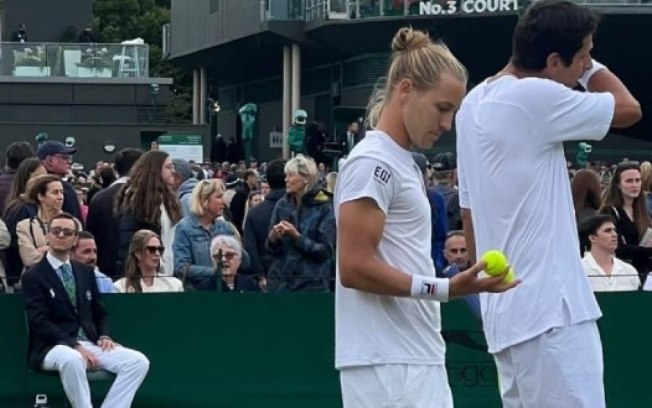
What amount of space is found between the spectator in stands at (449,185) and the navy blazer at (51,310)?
3.45 m

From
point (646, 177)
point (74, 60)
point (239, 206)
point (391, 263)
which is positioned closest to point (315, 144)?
point (239, 206)

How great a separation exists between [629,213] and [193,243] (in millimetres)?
3444

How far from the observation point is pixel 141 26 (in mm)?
82875

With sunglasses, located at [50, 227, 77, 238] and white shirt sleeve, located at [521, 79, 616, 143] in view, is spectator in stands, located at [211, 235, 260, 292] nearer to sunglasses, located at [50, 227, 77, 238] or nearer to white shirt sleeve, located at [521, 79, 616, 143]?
sunglasses, located at [50, 227, 77, 238]

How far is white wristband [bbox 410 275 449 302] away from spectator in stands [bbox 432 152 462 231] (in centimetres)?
759

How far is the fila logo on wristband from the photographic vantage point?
4.75m

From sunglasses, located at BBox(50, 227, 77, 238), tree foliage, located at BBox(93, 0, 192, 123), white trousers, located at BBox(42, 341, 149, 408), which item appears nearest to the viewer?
white trousers, located at BBox(42, 341, 149, 408)

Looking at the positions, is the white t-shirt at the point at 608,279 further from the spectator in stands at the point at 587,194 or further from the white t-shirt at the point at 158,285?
the white t-shirt at the point at 158,285

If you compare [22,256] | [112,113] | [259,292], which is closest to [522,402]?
[259,292]

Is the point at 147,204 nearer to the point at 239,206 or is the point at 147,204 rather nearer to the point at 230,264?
the point at 230,264

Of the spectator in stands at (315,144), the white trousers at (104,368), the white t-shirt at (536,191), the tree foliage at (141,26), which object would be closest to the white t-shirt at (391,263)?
the white t-shirt at (536,191)

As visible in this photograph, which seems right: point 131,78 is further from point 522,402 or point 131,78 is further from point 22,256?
point 522,402

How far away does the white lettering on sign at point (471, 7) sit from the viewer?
4006 centimetres

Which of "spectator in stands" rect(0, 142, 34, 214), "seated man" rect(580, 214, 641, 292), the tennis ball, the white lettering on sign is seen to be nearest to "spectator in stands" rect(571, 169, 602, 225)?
"seated man" rect(580, 214, 641, 292)
